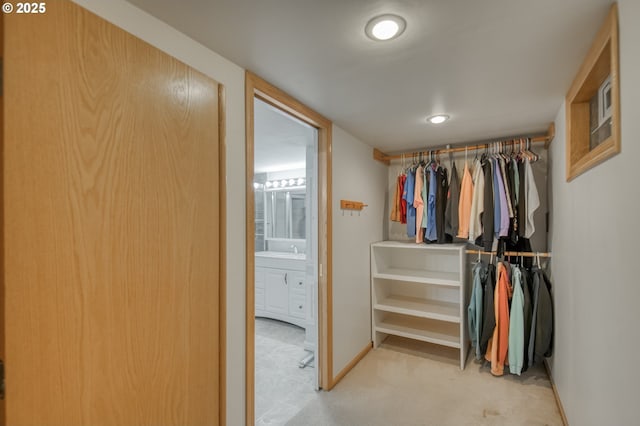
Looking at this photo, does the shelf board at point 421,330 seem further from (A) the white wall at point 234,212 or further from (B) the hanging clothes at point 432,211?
(A) the white wall at point 234,212

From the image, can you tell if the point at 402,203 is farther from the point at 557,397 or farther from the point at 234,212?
the point at 234,212

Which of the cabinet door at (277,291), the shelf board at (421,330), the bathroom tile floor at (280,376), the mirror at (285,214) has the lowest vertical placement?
the bathroom tile floor at (280,376)

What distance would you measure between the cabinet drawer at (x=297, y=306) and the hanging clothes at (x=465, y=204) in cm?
200

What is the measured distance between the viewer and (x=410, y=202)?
298cm

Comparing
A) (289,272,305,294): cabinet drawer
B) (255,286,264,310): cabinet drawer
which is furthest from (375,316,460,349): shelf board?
(255,286,264,310): cabinet drawer

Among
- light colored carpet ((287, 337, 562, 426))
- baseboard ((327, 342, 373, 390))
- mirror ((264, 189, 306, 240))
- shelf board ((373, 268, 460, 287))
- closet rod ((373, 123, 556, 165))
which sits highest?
closet rod ((373, 123, 556, 165))

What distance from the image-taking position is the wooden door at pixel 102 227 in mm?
725

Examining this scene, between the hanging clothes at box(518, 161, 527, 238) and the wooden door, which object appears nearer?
the wooden door

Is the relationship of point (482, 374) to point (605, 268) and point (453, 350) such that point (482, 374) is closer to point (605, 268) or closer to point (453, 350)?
point (453, 350)

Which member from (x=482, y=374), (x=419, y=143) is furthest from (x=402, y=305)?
(x=419, y=143)

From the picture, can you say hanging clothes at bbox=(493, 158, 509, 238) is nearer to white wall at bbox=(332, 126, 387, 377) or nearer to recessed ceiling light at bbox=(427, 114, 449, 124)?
recessed ceiling light at bbox=(427, 114, 449, 124)

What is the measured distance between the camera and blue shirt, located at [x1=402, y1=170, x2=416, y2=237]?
298cm

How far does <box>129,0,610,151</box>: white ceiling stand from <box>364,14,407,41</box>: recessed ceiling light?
0.03 meters

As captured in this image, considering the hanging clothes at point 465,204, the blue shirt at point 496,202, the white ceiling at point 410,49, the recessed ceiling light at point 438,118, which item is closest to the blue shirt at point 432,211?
the hanging clothes at point 465,204
